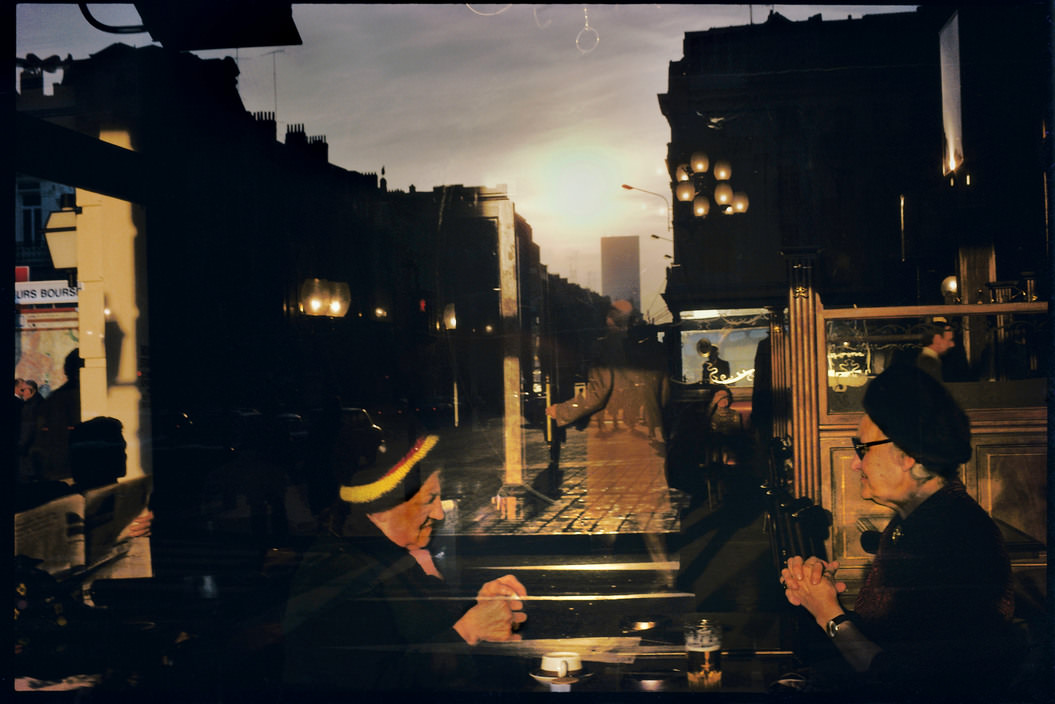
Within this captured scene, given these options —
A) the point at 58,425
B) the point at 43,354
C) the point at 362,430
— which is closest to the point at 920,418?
the point at 362,430

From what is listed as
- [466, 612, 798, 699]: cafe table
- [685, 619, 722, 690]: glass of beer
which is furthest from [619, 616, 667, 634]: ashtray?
[685, 619, 722, 690]: glass of beer

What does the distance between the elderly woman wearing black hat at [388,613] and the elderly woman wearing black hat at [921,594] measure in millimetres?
1567

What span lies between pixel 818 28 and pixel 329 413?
889cm

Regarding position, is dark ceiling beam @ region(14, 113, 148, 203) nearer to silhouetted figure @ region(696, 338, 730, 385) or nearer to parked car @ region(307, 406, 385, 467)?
parked car @ region(307, 406, 385, 467)

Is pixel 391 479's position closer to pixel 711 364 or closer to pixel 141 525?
pixel 141 525

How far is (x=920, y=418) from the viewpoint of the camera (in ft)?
10.7

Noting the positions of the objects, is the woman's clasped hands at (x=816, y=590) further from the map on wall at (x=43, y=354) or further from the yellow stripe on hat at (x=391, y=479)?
the map on wall at (x=43, y=354)

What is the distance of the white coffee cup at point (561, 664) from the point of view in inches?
150

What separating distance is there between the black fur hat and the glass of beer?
1536 millimetres

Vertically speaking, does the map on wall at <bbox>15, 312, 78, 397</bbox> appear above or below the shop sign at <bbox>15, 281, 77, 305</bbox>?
below

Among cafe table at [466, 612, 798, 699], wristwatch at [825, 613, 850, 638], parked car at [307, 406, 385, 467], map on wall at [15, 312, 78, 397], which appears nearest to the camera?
wristwatch at [825, 613, 850, 638]

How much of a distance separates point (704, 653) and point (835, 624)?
1470mm

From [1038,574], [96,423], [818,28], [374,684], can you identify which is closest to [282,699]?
[374,684]

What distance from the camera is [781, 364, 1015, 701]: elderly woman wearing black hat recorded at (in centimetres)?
294
